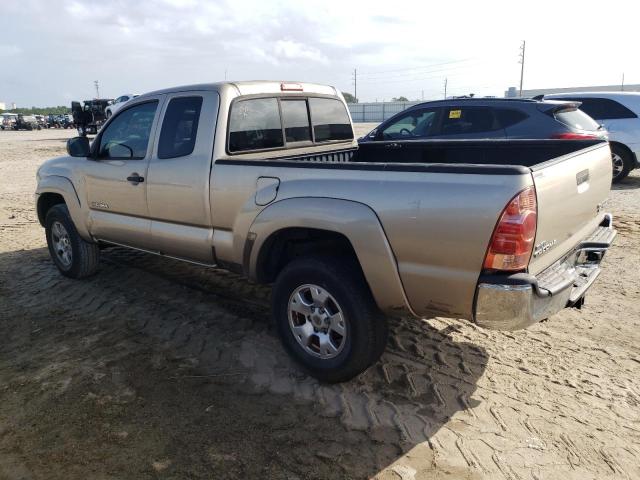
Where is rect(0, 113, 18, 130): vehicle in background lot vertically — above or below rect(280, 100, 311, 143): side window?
above

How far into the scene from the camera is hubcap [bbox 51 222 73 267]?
559 cm

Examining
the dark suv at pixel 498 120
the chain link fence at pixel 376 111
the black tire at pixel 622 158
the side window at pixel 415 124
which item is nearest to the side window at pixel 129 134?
the dark suv at pixel 498 120

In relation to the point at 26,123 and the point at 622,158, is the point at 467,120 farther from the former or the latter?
the point at 26,123

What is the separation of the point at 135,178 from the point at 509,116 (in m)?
6.00

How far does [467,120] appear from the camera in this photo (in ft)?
27.1

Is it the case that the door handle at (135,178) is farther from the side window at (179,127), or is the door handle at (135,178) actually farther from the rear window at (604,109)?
the rear window at (604,109)

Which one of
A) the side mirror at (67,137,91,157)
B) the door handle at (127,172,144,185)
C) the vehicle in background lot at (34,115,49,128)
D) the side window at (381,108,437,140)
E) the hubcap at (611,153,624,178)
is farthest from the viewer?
the vehicle in background lot at (34,115,49,128)

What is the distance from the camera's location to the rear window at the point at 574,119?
7.92 meters

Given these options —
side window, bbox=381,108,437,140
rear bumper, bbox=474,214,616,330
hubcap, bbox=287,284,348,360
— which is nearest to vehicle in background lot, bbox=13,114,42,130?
side window, bbox=381,108,437,140

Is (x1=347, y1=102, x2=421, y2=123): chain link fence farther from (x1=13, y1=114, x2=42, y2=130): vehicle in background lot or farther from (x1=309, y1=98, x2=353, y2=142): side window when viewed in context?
(x1=309, y1=98, x2=353, y2=142): side window

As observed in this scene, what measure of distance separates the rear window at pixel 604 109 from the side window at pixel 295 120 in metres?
7.86

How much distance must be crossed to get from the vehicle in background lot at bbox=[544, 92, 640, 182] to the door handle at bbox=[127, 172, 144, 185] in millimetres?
8113

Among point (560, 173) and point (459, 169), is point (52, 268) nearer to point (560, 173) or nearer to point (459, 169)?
point (459, 169)

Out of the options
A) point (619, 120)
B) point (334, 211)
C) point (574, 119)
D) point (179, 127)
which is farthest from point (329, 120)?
point (619, 120)
